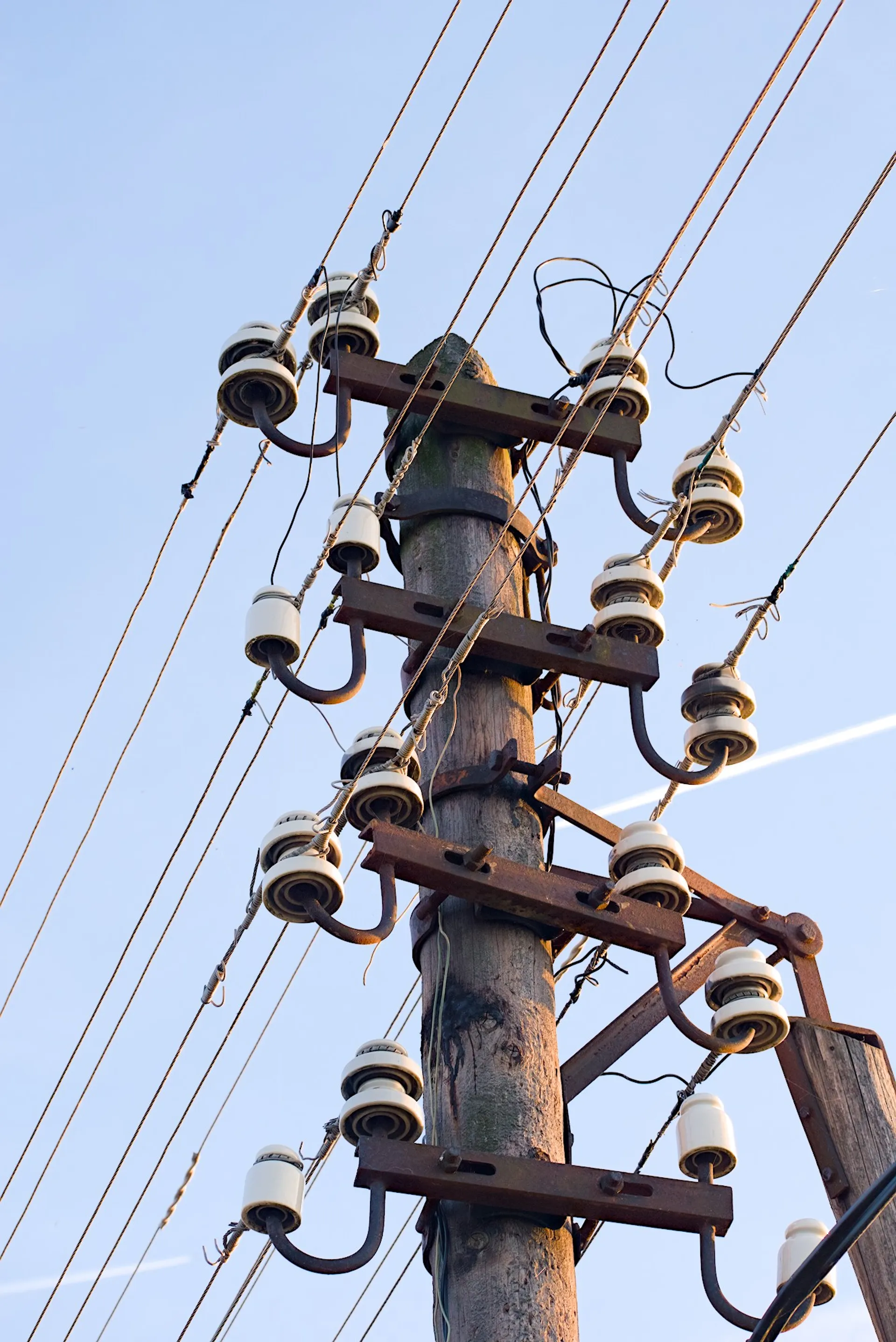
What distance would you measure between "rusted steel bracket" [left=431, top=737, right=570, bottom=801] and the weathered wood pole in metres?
1.31

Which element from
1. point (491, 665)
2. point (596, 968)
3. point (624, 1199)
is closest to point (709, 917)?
point (596, 968)

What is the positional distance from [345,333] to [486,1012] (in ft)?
8.98

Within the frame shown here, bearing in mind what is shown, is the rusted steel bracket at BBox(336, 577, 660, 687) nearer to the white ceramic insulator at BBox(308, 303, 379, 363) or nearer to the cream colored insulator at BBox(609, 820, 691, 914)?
the cream colored insulator at BBox(609, 820, 691, 914)

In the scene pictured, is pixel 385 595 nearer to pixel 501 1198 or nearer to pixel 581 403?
pixel 581 403

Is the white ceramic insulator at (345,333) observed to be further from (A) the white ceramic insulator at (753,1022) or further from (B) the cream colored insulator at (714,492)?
(A) the white ceramic insulator at (753,1022)

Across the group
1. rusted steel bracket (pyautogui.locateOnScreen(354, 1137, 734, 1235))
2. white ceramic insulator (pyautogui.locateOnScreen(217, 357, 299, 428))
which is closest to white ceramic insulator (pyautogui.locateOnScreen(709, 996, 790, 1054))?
rusted steel bracket (pyautogui.locateOnScreen(354, 1137, 734, 1235))

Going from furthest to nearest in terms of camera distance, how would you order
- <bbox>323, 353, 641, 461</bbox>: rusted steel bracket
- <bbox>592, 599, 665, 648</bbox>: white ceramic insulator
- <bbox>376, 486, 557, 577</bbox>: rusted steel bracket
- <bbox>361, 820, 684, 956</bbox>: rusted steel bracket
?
<bbox>323, 353, 641, 461</bbox>: rusted steel bracket
<bbox>376, 486, 557, 577</bbox>: rusted steel bracket
<bbox>592, 599, 665, 648</bbox>: white ceramic insulator
<bbox>361, 820, 684, 956</bbox>: rusted steel bracket

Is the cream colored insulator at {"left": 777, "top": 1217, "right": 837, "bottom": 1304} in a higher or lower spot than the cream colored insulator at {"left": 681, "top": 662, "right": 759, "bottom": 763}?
lower

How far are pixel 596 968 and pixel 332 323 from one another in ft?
8.16

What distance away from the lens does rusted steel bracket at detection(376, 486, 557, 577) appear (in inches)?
Result: 271

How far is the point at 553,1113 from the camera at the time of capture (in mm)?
5520

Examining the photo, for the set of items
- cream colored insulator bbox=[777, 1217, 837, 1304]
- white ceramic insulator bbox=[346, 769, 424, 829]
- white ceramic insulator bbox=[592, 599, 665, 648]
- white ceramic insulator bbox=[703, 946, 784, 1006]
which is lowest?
cream colored insulator bbox=[777, 1217, 837, 1304]

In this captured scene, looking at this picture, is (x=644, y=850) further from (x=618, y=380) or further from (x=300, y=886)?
(x=618, y=380)

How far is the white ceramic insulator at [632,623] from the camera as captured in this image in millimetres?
6477
